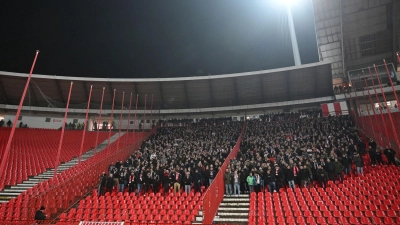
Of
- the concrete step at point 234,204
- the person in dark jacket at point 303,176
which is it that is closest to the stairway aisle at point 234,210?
the concrete step at point 234,204

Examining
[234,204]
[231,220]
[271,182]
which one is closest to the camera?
[231,220]

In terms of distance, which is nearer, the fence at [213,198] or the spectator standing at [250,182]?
the fence at [213,198]

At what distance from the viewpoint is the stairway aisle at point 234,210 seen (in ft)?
32.6

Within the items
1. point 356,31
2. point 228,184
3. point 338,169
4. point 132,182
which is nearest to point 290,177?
point 338,169

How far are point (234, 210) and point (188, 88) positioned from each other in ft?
80.8

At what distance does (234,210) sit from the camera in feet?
35.4

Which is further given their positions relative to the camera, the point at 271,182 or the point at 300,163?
the point at 300,163

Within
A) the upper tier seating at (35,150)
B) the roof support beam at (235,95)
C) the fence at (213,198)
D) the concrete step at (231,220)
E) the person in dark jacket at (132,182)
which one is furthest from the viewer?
the roof support beam at (235,95)

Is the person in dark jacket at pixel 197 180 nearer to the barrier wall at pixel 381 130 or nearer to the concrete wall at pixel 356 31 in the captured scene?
the barrier wall at pixel 381 130

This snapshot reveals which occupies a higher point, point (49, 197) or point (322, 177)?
A: point (322, 177)

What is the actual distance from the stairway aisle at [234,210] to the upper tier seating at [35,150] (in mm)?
12779

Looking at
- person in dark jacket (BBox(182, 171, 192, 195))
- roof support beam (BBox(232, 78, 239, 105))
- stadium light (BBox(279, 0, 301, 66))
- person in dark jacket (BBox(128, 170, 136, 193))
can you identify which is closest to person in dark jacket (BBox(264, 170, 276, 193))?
person in dark jacket (BBox(182, 171, 192, 195))

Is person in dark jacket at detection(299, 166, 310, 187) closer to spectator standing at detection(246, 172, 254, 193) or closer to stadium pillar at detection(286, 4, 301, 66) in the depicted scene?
spectator standing at detection(246, 172, 254, 193)

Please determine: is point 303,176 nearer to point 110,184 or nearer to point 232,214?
point 232,214
